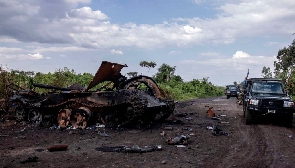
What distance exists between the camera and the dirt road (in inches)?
276

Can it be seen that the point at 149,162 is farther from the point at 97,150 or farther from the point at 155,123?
the point at 155,123

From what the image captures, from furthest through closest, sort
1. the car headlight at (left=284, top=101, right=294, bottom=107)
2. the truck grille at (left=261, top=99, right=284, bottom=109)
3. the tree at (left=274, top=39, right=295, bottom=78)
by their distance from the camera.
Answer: the tree at (left=274, top=39, right=295, bottom=78)
the truck grille at (left=261, top=99, right=284, bottom=109)
the car headlight at (left=284, top=101, right=294, bottom=107)

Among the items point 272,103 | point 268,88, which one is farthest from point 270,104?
point 268,88

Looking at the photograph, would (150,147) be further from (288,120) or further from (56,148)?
(288,120)

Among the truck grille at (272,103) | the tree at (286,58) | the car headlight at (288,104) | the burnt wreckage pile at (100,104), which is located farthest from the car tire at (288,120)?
the tree at (286,58)

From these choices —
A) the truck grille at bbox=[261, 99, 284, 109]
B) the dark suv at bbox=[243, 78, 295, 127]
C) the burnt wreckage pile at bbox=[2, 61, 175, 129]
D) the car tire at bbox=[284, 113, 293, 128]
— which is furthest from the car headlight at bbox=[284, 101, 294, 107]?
the burnt wreckage pile at bbox=[2, 61, 175, 129]

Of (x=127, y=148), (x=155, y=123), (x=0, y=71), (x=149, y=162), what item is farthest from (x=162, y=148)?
(x=0, y=71)

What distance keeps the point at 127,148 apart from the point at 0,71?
34.6 ft

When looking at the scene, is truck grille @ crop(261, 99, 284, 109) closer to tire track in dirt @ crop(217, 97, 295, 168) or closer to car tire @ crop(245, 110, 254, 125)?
car tire @ crop(245, 110, 254, 125)

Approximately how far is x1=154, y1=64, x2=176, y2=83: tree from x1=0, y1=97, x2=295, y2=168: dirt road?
108ft

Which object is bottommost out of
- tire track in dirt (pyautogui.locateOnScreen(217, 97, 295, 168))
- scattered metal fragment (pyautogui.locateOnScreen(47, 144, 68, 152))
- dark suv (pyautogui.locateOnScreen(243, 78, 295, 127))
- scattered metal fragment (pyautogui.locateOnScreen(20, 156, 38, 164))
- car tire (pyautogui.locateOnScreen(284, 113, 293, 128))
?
scattered metal fragment (pyautogui.locateOnScreen(20, 156, 38, 164))

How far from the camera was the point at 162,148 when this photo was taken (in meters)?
8.47

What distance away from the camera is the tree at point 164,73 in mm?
45838

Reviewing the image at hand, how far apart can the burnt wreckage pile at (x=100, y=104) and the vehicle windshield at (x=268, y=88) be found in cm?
432
